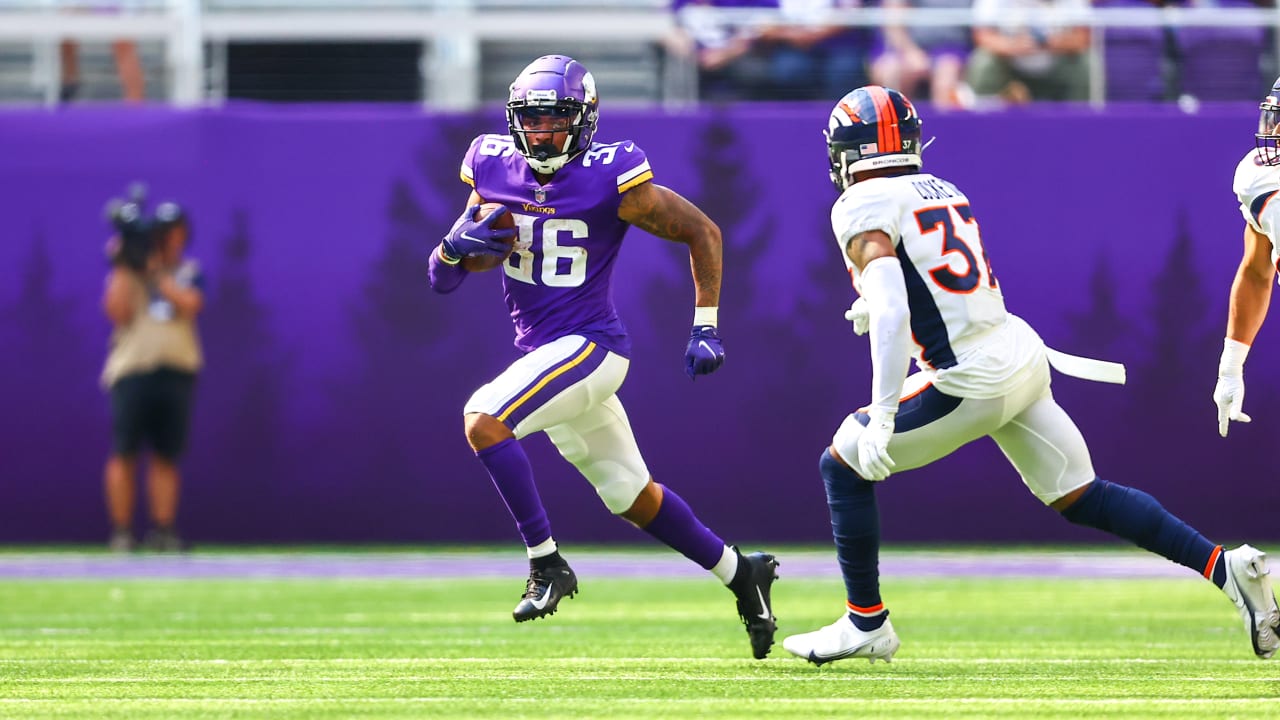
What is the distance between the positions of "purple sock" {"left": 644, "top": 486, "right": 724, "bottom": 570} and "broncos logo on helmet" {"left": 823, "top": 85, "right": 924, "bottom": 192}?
1.14 meters

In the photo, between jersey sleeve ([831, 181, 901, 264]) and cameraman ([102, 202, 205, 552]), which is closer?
jersey sleeve ([831, 181, 901, 264])

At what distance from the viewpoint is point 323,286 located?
36.2 ft

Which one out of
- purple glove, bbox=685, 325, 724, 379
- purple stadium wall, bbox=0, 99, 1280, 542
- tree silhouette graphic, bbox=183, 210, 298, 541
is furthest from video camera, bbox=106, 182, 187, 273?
purple glove, bbox=685, 325, 724, 379

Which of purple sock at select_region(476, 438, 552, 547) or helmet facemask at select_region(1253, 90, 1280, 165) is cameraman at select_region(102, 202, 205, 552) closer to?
purple sock at select_region(476, 438, 552, 547)

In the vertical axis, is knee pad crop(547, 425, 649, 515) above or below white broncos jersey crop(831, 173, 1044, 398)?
below

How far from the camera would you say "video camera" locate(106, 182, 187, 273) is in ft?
35.0

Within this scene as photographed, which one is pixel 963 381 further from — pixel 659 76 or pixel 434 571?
pixel 659 76

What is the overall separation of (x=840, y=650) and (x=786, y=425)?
561 cm

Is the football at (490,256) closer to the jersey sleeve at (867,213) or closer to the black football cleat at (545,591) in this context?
the black football cleat at (545,591)

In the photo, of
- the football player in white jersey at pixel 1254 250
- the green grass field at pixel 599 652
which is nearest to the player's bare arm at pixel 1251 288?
the football player in white jersey at pixel 1254 250

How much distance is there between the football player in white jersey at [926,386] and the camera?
16.6 ft

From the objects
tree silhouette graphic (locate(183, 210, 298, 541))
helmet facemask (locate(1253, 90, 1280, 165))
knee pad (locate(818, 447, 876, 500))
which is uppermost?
helmet facemask (locate(1253, 90, 1280, 165))

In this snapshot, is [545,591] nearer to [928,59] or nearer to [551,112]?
[551,112]

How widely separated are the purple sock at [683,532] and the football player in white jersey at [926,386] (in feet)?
1.72
